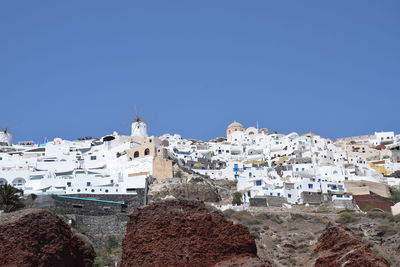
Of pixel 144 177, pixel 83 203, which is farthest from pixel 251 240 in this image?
pixel 144 177

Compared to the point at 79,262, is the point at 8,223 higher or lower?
higher

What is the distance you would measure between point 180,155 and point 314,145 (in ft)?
72.7

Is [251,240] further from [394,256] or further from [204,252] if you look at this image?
[394,256]

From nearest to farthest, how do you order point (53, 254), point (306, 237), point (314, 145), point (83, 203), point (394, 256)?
1. point (53, 254)
2. point (394, 256)
3. point (306, 237)
4. point (83, 203)
5. point (314, 145)

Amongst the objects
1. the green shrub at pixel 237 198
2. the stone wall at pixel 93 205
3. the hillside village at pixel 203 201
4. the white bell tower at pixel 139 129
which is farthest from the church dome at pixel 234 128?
the stone wall at pixel 93 205

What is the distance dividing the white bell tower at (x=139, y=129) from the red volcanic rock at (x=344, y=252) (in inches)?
2570

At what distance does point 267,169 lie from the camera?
2751 inches

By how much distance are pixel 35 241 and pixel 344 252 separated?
26.9 ft

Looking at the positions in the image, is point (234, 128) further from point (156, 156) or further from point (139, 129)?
point (156, 156)

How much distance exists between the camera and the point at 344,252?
1766 cm

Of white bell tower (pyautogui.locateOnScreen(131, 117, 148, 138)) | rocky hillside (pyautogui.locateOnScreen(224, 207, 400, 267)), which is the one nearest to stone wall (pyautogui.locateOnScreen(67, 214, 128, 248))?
rocky hillside (pyautogui.locateOnScreen(224, 207, 400, 267))

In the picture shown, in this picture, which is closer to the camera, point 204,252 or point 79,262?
point 204,252

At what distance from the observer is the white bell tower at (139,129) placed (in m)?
83.9

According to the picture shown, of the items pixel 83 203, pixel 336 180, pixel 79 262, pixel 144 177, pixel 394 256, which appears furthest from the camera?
pixel 336 180
